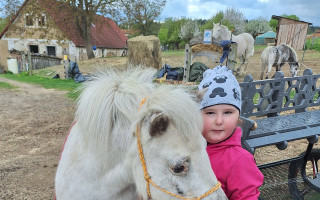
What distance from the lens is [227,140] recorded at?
172 cm

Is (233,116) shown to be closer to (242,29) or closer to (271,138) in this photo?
(271,138)

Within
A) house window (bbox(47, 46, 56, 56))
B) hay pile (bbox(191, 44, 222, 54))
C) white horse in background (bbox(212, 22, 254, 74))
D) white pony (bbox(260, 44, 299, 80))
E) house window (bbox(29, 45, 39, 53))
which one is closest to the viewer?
hay pile (bbox(191, 44, 222, 54))

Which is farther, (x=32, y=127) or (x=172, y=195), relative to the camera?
(x=32, y=127)

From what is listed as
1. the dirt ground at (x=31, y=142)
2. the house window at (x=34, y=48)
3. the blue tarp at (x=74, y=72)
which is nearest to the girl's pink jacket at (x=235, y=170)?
the dirt ground at (x=31, y=142)

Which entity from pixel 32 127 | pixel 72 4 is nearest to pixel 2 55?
pixel 72 4

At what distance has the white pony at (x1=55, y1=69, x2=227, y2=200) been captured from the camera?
1.21m

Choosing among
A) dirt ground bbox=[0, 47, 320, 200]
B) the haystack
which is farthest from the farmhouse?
the haystack

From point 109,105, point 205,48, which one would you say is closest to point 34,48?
point 205,48

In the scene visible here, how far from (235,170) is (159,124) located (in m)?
0.75

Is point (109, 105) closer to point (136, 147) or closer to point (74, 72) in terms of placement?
point (136, 147)

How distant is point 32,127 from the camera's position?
5.57m

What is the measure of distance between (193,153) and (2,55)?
2722 centimetres

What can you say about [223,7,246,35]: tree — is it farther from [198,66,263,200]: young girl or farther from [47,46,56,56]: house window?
[198,66,263,200]: young girl

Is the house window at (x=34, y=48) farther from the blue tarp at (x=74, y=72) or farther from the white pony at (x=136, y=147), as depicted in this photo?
the white pony at (x=136, y=147)
